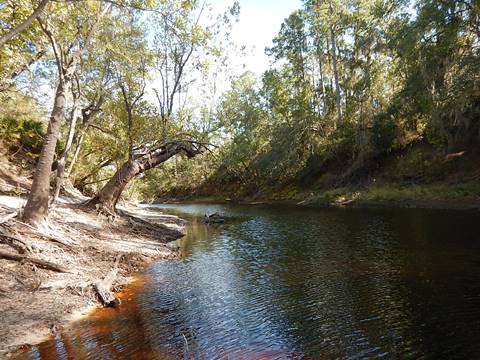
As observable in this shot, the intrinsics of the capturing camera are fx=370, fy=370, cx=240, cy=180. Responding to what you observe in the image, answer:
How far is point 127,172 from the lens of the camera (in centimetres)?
2456

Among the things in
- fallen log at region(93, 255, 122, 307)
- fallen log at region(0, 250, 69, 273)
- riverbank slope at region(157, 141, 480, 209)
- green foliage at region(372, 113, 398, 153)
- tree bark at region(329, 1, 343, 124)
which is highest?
tree bark at region(329, 1, 343, 124)

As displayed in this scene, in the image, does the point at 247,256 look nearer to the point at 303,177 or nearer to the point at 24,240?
the point at 24,240

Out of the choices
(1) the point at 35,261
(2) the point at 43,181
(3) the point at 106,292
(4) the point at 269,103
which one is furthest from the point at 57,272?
(4) the point at 269,103

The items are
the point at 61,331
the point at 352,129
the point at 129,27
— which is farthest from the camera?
the point at 352,129

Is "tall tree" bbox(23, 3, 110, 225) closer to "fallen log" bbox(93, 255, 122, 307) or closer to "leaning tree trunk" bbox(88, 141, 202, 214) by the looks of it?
"fallen log" bbox(93, 255, 122, 307)

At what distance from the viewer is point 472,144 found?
123ft

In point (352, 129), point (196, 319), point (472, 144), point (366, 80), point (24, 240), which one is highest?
point (366, 80)

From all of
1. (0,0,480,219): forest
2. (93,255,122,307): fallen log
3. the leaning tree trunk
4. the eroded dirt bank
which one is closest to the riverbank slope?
(0,0,480,219): forest

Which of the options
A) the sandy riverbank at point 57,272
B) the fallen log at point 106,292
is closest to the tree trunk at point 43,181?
the sandy riverbank at point 57,272

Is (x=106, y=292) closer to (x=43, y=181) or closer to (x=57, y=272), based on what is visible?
(x=57, y=272)

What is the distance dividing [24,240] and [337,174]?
1742 inches

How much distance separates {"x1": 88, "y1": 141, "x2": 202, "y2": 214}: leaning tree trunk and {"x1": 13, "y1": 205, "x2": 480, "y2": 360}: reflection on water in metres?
7.92

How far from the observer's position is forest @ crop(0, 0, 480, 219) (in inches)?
661

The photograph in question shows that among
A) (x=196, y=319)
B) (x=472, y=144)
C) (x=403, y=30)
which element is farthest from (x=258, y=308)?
(x=472, y=144)
